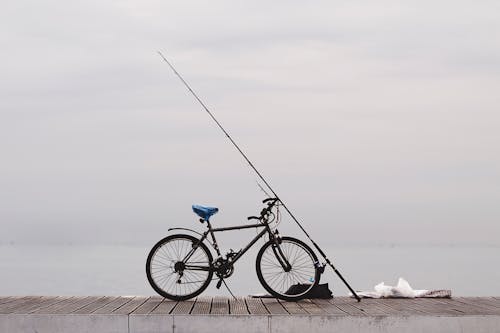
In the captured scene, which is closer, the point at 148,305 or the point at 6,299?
the point at 148,305

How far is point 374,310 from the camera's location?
1000 centimetres

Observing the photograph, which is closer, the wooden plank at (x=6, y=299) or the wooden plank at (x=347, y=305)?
the wooden plank at (x=347, y=305)

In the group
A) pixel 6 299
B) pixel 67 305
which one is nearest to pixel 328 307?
pixel 67 305

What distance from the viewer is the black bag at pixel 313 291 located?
36.2 feet

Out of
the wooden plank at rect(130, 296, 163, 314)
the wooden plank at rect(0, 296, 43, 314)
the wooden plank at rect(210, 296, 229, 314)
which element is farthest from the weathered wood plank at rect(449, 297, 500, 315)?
the wooden plank at rect(0, 296, 43, 314)

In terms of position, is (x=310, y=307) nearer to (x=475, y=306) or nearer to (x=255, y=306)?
(x=255, y=306)

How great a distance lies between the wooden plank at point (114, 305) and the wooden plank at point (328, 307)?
2.16 meters

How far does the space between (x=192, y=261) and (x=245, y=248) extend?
0.63m

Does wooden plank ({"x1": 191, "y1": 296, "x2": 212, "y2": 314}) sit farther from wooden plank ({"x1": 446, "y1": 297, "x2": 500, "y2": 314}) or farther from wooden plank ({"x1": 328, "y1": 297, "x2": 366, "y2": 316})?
wooden plank ({"x1": 446, "y1": 297, "x2": 500, "y2": 314})

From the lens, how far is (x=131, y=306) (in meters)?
10.2

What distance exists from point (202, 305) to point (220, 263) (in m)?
0.73

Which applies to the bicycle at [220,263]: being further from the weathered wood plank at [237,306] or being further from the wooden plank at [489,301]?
the wooden plank at [489,301]

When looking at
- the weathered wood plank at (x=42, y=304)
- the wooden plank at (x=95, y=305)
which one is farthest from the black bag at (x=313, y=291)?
the weathered wood plank at (x=42, y=304)

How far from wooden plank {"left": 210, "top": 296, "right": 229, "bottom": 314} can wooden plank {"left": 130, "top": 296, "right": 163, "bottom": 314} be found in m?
0.63
